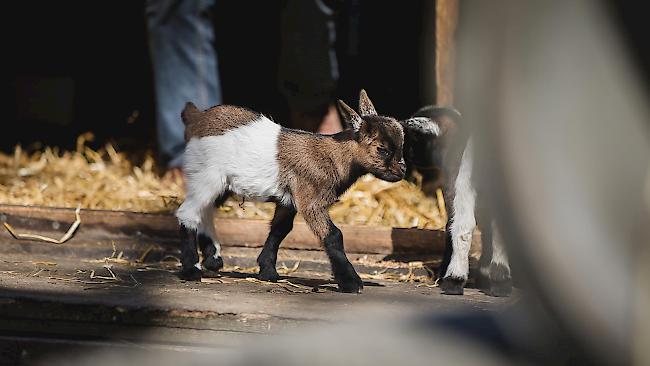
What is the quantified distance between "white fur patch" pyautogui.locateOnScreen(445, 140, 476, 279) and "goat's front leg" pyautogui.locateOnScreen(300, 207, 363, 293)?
1.02 feet

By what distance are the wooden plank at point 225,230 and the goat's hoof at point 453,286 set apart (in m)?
0.54

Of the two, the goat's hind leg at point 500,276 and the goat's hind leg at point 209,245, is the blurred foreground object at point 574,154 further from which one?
the goat's hind leg at point 209,245

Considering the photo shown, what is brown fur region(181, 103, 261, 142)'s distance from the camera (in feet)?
9.96

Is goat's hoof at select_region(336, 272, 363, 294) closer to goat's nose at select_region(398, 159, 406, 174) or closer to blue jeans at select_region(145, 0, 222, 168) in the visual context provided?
goat's nose at select_region(398, 159, 406, 174)

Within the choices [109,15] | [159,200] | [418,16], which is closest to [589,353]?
[159,200]

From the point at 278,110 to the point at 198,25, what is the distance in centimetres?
149

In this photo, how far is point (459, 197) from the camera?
3.07 meters

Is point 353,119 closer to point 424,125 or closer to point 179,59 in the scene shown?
point 424,125

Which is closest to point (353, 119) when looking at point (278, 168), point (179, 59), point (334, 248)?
point (278, 168)

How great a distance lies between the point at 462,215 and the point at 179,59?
162 cm

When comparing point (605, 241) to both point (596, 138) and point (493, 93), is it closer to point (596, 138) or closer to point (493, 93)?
point (596, 138)

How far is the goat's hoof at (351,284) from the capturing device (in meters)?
2.84

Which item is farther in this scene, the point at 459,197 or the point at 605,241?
the point at 459,197

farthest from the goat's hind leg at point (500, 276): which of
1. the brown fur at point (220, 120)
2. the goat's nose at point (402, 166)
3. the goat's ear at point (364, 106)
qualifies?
the brown fur at point (220, 120)
